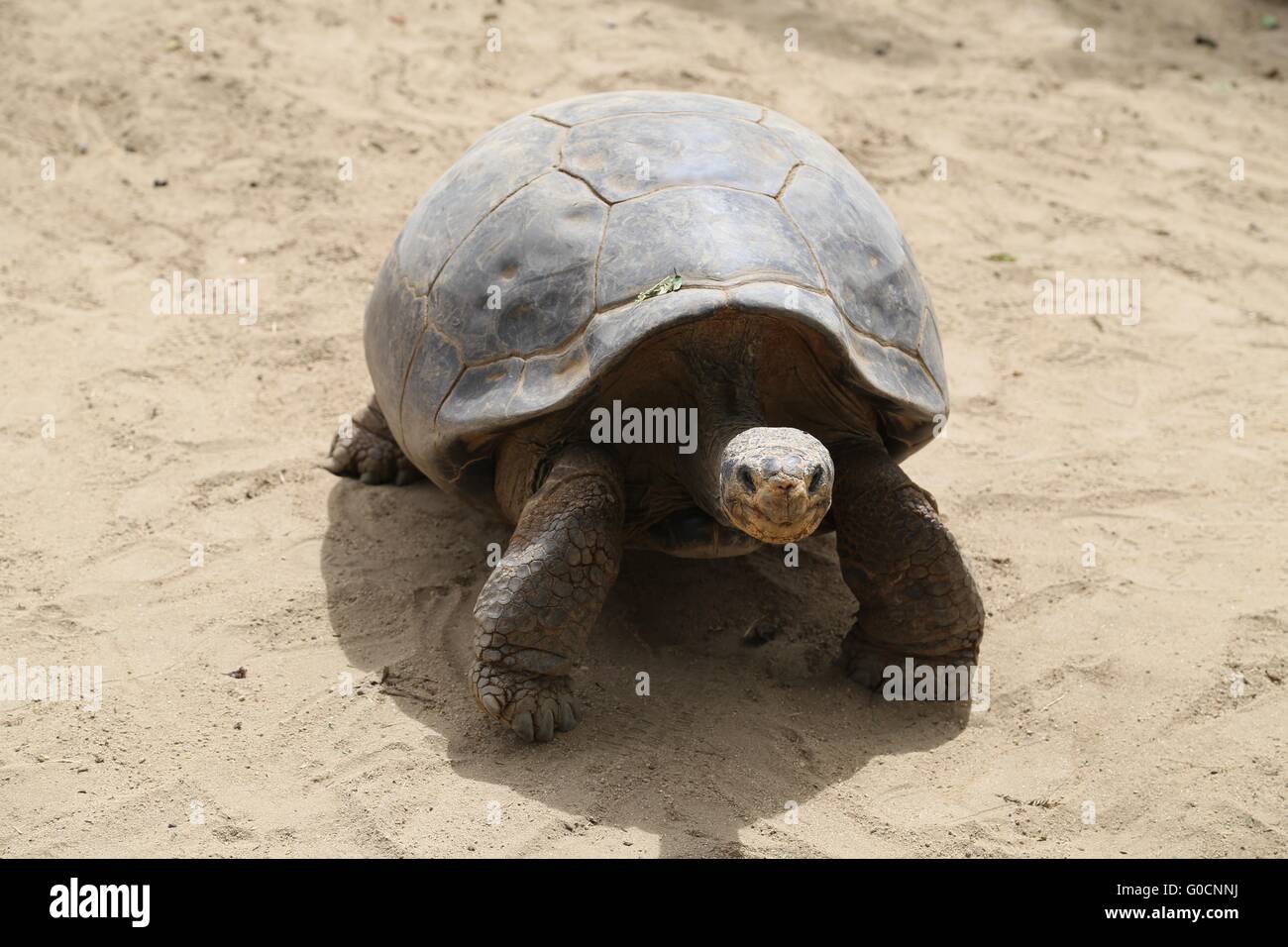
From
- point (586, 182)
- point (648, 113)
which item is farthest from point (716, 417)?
point (648, 113)

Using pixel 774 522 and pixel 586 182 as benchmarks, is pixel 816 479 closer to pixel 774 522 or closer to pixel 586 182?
pixel 774 522

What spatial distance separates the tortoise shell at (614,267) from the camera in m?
3.89

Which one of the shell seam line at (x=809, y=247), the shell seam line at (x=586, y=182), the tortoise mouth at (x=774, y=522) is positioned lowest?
the tortoise mouth at (x=774, y=522)

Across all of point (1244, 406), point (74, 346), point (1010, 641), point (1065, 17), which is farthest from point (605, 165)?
point (1065, 17)

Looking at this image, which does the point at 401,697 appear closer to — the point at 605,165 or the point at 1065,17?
the point at 605,165

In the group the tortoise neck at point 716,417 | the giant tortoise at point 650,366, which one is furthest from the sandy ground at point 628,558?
the tortoise neck at point 716,417

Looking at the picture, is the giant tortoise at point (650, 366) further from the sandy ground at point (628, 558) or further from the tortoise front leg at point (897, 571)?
the sandy ground at point (628, 558)

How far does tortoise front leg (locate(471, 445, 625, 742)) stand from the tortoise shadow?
13 centimetres

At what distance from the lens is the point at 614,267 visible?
3.94 m

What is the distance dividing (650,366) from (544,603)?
75 centimetres

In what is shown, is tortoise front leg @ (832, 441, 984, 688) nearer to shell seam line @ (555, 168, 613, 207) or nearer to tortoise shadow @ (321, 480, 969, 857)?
tortoise shadow @ (321, 480, 969, 857)

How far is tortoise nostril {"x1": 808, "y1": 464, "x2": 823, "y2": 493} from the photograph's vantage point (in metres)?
3.37

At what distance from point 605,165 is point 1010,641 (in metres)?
1.99

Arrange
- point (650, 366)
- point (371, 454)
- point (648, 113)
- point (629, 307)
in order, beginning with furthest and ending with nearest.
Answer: point (371, 454) < point (648, 113) < point (650, 366) < point (629, 307)
